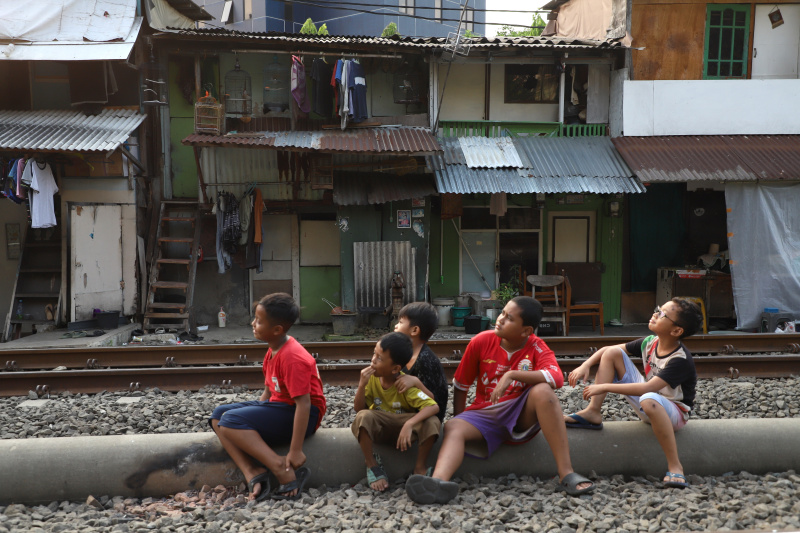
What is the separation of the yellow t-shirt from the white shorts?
1.31m

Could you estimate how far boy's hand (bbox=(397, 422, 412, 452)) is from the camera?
3.66 metres

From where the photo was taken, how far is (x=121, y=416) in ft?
18.7

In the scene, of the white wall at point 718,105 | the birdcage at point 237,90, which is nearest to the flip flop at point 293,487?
the birdcage at point 237,90

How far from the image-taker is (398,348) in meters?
3.65

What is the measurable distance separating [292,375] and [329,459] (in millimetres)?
657

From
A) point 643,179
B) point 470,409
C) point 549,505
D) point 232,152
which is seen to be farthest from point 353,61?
point 549,505

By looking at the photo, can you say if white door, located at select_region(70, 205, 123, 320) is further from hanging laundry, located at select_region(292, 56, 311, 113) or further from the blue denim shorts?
the blue denim shorts

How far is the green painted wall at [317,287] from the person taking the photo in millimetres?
13125

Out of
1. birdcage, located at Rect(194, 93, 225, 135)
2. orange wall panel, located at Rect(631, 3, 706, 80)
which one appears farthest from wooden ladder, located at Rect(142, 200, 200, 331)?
orange wall panel, located at Rect(631, 3, 706, 80)

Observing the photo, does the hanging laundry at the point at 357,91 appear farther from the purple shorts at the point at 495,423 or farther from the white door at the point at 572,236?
the purple shorts at the point at 495,423

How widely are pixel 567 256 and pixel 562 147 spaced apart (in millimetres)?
2360

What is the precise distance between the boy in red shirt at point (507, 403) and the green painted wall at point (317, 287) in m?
9.10

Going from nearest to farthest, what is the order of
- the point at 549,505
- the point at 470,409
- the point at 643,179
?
the point at 549,505 → the point at 470,409 → the point at 643,179

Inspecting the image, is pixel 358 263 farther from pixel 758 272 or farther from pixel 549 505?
pixel 549 505
